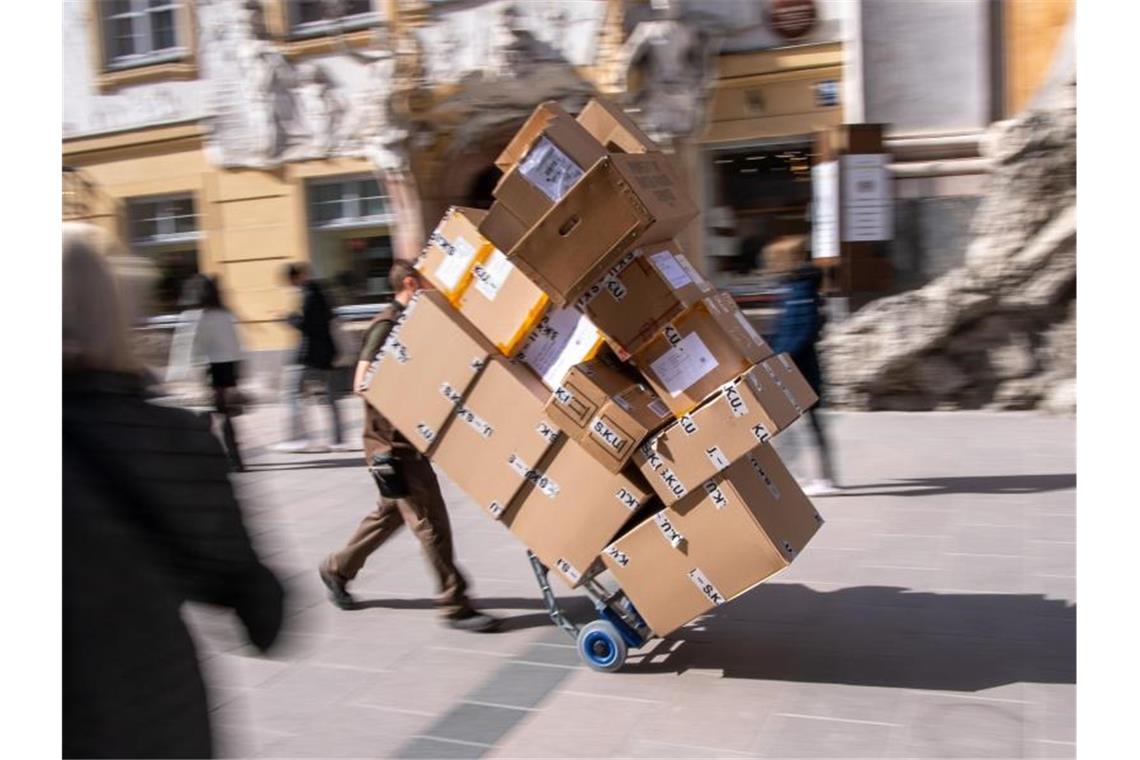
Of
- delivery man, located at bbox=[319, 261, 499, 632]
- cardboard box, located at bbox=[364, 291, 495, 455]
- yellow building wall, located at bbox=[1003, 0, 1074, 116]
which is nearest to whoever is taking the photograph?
cardboard box, located at bbox=[364, 291, 495, 455]

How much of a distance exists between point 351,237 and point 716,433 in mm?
12036

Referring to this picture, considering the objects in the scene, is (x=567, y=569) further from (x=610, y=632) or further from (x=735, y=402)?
(x=735, y=402)

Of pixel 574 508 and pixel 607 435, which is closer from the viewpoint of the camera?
pixel 607 435

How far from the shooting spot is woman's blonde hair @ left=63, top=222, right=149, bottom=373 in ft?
6.51

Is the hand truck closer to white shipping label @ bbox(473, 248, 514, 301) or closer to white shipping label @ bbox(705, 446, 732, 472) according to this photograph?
A: white shipping label @ bbox(705, 446, 732, 472)

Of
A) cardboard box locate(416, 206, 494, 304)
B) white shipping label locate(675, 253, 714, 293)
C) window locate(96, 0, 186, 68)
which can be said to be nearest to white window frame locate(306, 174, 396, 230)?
window locate(96, 0, 186, 68)

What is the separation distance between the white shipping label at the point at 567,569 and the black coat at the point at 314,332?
19.8 feet

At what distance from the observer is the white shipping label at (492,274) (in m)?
4.65

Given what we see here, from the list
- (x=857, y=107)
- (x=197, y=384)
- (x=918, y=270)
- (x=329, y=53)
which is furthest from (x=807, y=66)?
(x=197, y=384)

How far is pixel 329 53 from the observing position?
14.8 m

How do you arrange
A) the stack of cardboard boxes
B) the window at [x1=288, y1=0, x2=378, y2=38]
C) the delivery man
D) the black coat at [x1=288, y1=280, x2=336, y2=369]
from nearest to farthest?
the stack of cardboard boxes, the delivery man, the black coat at [x1=288, y1=280, x2=336, y2=369], the window at [x1=288, y1=0, x2=378, y2=38]

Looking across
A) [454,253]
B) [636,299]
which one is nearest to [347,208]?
[454,253]

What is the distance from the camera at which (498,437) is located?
4609 mm

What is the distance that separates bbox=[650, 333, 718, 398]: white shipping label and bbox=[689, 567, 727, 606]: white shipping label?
70cm
